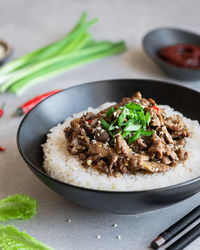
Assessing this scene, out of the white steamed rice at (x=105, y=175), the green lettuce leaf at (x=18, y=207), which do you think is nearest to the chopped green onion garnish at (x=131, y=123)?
the white steamed rice at (x=105, y=175)

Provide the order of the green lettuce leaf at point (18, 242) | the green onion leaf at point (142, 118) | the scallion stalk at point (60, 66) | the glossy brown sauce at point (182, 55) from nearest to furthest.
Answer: the green lettuce leaf at point (18, 242) → the green onion leaf at point (142, 118) → the scallion stalk at point (60, 66) → the glossy brown sauce at point (182, 55)

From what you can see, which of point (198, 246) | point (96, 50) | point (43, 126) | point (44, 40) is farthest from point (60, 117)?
point (44, 40)

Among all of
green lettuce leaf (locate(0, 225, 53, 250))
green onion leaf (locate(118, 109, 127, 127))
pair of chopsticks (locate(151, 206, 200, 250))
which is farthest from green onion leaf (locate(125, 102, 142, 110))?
green lettuce leaf (locate(0, 225, 53, 250))

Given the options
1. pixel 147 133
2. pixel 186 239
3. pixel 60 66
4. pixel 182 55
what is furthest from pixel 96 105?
pixel 182 55

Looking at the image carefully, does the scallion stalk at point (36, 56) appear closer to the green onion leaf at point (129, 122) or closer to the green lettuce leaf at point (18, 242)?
the green onion leaf at point (129, 122)

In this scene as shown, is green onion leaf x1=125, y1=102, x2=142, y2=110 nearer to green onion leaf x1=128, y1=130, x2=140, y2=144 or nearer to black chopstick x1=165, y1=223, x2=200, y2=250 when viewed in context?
green onion leaf x1=128, y1=130, x2=140, y2=144

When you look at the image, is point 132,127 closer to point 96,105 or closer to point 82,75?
point 96,105

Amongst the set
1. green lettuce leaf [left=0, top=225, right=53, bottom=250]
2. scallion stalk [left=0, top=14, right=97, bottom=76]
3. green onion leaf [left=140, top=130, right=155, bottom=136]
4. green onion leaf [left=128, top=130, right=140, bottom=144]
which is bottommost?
green lettuce leaf [left=0, top=225, right=53, bottom=250]
